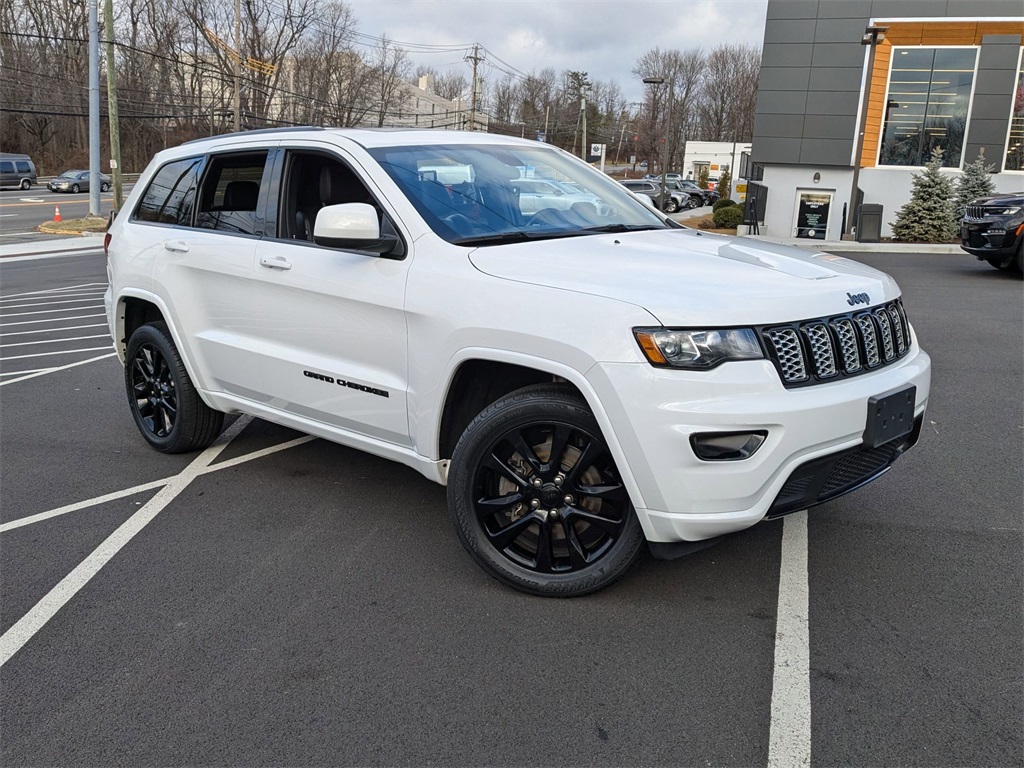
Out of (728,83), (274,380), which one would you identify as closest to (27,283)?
(274,380)

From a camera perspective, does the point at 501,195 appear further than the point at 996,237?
No

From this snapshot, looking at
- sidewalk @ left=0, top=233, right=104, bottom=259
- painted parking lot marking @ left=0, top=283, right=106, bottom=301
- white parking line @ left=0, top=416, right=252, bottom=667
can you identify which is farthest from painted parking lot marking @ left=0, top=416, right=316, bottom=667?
sidewalk @ left=0, top=233, right=104, bottom=259

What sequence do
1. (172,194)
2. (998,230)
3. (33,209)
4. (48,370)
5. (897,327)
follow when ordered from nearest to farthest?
(897,327)
(172,194)
(48,370)
(998,230)
(33,209)

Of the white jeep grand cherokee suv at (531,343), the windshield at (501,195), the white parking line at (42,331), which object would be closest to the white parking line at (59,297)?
the white parking line at (42,331)

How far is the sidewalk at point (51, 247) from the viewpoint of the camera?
807 inches

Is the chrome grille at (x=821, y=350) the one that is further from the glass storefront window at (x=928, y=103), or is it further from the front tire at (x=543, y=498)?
the glass storefront window at (x=928, y=103)

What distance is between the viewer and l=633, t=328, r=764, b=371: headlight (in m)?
2.93

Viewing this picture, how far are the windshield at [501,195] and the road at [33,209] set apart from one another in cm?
2325

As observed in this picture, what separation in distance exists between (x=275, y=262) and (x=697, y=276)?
212 cm

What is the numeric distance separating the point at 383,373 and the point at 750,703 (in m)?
2.00

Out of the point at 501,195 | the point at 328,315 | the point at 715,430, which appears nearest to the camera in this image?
the point at 715,430

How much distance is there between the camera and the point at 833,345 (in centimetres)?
316

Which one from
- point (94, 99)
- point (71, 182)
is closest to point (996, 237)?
point (94, 99)

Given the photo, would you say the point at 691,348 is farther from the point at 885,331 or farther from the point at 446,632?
the point at 446,632
